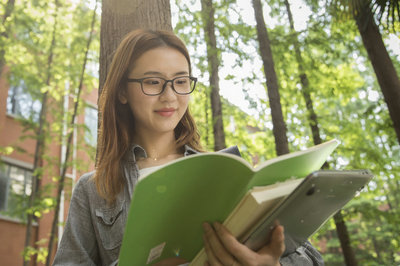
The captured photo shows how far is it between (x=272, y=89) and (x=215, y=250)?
16.1 feet

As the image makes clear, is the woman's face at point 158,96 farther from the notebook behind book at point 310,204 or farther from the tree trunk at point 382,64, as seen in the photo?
the tree trunk at point 382,64

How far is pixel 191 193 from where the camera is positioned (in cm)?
100

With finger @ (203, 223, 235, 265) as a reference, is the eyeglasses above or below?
above

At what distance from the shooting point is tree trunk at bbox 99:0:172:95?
246 centimetres

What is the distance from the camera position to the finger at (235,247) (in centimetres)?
102

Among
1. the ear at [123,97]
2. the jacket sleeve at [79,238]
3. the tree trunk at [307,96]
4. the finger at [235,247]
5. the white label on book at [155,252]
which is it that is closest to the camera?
the finger at [235,247]

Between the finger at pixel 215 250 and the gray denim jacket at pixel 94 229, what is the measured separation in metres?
0.51

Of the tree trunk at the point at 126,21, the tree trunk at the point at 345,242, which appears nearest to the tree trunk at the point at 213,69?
the tree trunk at the point at 345,242

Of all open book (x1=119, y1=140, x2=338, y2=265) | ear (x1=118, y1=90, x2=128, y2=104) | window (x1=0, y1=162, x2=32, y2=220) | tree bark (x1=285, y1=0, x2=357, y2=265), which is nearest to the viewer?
open book (x1=119, y1=140, x2=338, y2=265)

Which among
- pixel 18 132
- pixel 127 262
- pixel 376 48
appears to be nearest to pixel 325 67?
pixel 376 48

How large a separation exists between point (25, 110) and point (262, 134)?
24.6 ft

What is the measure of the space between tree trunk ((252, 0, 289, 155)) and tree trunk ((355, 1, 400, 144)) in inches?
58.4

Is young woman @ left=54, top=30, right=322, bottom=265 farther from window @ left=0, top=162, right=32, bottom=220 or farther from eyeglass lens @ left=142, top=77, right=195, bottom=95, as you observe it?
window @ left=0, top=162, right=32, bottom=220

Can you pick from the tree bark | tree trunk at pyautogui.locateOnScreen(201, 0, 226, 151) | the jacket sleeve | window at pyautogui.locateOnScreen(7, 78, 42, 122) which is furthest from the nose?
window at pyautogui.locateOnScreen(7, 78, 42, 122)
